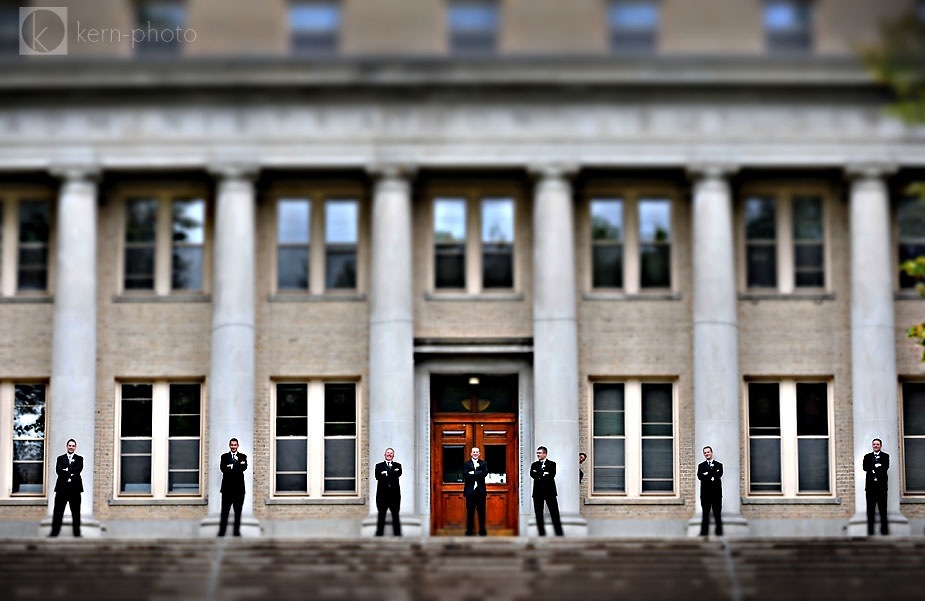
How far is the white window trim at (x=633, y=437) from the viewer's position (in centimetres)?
4484

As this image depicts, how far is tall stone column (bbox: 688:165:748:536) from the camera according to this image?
43.6 m

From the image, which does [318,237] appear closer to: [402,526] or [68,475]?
[402,526]

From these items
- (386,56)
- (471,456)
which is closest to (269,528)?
(471,456)

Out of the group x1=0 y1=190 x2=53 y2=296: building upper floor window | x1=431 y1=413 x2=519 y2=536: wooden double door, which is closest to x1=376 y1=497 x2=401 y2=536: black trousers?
x1=431 y1=413 x2=519 y2=536: wooden double door

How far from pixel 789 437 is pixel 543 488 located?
281 inches

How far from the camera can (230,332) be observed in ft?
145

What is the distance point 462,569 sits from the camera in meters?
36.2

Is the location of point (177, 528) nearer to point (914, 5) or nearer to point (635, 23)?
point (635, 23)

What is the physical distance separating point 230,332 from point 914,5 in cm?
1738

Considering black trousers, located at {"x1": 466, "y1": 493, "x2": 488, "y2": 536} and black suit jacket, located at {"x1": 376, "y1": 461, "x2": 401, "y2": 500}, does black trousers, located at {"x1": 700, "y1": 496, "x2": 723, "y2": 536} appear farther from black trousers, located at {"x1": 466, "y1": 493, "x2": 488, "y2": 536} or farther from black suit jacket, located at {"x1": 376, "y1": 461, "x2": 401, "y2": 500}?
black suit jacket, located at {"x1": 376, "y1": 461, "x2": 401, "y2": 500}

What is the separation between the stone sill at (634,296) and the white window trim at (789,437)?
8.58 feet

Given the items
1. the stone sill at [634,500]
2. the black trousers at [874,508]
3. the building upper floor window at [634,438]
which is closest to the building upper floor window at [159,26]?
the building upper floor window at [634,438]

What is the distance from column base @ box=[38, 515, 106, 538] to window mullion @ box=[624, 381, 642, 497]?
12.1m

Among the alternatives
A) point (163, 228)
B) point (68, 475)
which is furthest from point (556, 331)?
point (68, 475)
